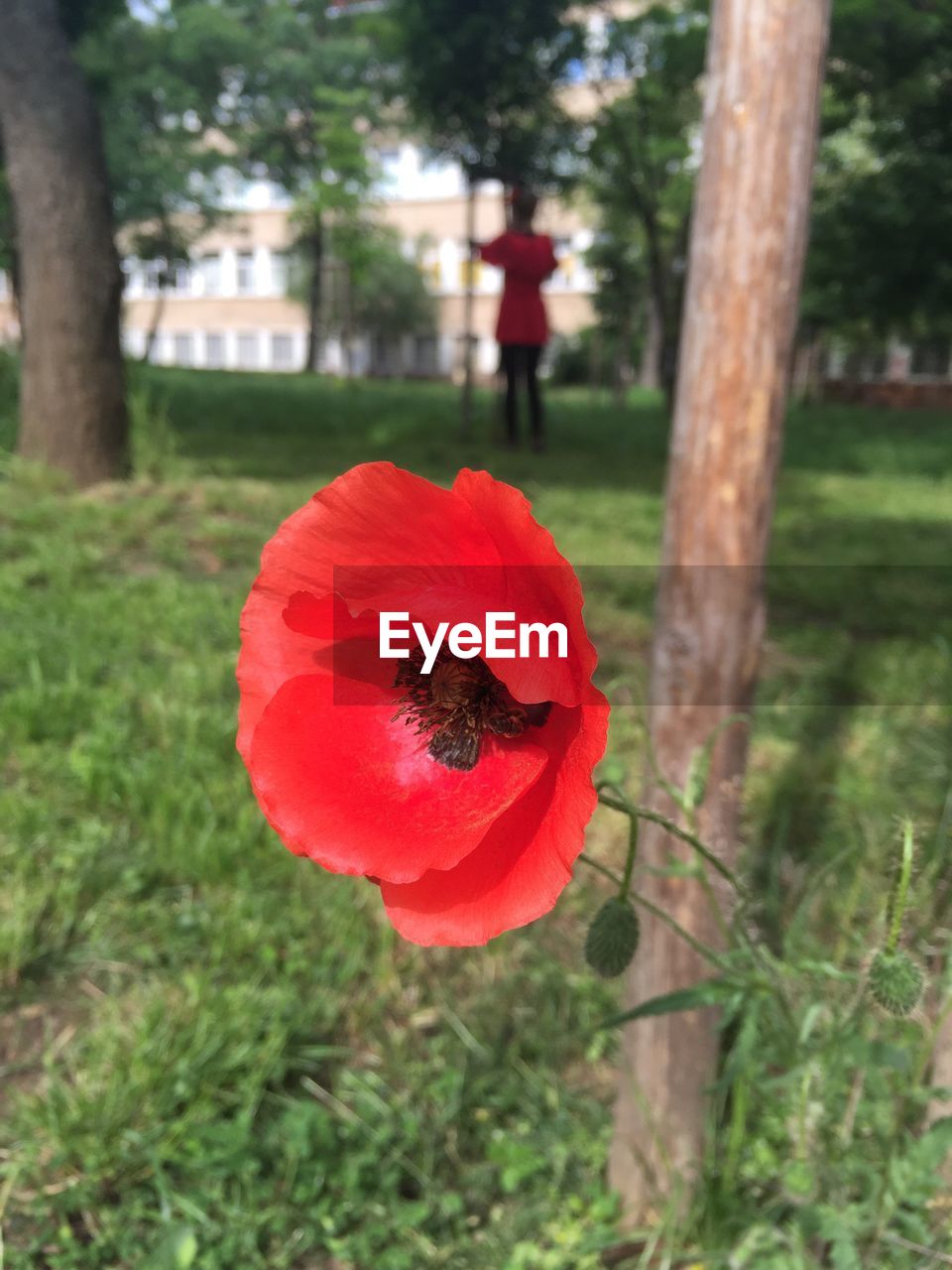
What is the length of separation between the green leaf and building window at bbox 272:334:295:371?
3925 centimetres

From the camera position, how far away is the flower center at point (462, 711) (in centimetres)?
44

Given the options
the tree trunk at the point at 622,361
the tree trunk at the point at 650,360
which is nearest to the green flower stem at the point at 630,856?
the tree trunk at the point at 622,361

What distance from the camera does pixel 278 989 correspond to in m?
1.83

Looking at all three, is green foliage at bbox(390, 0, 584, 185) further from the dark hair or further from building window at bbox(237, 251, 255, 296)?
building window at bbox(237, 251, 255, 296)

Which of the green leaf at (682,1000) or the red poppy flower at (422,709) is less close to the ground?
the red poppy flower at (422,709)

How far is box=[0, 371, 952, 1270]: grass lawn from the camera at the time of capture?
1536 millimetres

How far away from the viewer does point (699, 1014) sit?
161cm

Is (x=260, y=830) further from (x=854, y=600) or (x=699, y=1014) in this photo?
(x=854, y=600)

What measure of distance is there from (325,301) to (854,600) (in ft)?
102

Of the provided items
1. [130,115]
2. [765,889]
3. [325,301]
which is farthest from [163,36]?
[325,301]

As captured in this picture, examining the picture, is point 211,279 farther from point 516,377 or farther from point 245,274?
point 516,377

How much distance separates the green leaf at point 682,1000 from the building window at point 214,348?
40.7 m

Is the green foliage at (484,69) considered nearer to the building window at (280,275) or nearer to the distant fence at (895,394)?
the distant fence at (895,394)

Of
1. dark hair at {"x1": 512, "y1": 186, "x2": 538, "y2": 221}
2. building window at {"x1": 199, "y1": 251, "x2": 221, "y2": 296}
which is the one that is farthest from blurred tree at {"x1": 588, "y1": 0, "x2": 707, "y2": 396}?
building window at {"x1": 199, "y1": 251, "x2": 221, "y2": 296}
